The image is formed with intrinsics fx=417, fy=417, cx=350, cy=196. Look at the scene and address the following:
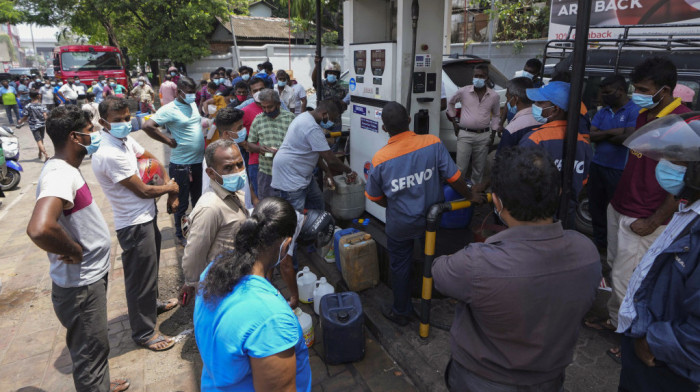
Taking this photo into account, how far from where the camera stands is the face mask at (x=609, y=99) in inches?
161

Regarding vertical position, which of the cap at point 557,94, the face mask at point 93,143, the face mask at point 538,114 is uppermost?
the cap at point 557,94

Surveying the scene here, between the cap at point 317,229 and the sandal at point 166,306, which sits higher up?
the cap at point 317,229

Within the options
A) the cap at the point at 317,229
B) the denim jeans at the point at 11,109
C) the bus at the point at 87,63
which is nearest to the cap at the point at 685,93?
the cap at the point at 317,229

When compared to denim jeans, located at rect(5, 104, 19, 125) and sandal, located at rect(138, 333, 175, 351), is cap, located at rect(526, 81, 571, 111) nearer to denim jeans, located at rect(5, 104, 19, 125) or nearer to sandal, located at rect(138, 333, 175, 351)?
sandal, located at rect(138, 333, 175, 351)

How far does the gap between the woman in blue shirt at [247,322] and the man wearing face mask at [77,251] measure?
→ 1.47 metres

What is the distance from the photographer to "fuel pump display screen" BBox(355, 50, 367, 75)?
489 cm

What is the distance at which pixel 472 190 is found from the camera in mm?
3242

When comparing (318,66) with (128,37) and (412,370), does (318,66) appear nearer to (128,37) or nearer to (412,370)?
(412,370)

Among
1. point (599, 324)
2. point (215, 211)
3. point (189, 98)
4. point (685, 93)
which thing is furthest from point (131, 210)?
point (685, 93)

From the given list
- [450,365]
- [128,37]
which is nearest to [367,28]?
[450,365]

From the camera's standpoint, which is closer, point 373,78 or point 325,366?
point 325,366

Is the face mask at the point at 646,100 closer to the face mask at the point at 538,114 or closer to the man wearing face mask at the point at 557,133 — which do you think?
the man wearing face mask at the point at 557,133

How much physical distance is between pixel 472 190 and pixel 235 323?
2322mm

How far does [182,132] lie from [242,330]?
4.17 m
